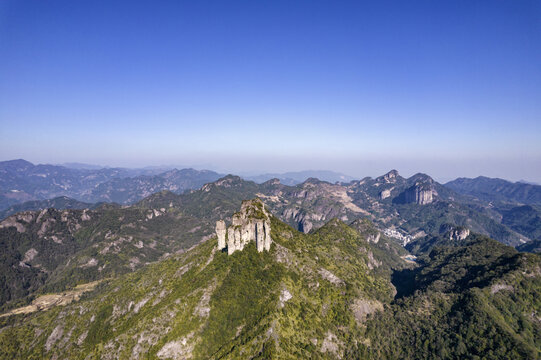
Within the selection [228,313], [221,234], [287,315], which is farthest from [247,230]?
[287,315]

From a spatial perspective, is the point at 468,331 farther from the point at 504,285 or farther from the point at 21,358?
the point at 21,358

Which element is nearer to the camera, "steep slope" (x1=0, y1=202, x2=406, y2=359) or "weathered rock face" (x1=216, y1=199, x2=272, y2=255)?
"steep slope" (x1=0, y1=202, x2=406, y2=359)

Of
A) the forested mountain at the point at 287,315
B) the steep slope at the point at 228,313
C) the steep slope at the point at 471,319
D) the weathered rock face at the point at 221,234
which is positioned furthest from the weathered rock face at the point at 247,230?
the steep slope at the point at 471,319

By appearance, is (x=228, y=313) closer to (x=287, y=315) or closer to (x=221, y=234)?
(x=287, y=315)

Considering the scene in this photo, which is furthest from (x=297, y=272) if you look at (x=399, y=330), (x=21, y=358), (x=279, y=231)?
(x=21, y=358)

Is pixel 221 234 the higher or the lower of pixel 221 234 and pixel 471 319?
the higher

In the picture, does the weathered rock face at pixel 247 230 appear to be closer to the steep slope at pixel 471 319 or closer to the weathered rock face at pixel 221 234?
the weathered rock face at pixel 221 234

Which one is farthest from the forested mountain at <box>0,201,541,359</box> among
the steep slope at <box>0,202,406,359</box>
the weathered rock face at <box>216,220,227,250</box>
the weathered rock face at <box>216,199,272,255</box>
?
the weathered rock face at <box>216,220,227,250</box>

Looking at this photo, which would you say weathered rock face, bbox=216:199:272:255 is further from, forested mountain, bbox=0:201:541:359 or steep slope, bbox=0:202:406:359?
steep slope, bbox=0:202:406:359
